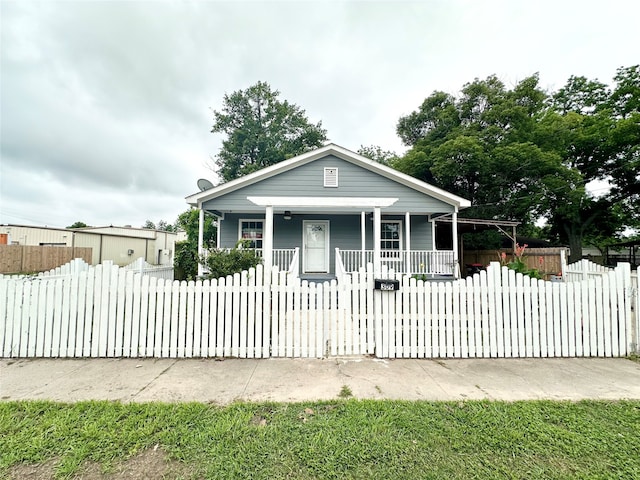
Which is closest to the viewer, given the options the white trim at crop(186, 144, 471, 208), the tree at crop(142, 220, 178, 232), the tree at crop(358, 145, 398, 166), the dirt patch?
the dirt patch

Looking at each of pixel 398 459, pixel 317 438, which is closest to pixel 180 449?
pixel 317 438

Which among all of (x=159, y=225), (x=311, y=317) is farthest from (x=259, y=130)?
(x=159, y=225)

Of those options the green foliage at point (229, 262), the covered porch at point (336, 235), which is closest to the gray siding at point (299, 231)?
the covered porch at point (336, 235)

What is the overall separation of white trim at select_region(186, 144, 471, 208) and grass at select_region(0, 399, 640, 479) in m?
8.45

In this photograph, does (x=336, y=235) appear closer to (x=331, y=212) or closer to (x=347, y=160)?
(x=331, y=212)

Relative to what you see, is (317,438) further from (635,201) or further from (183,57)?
Answer: (635,201)

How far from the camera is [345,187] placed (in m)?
10.7

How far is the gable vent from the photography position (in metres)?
10.6

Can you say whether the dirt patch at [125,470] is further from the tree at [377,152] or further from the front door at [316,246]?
the tree at [377,152]

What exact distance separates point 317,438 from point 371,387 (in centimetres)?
118

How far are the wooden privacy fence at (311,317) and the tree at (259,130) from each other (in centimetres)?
2206

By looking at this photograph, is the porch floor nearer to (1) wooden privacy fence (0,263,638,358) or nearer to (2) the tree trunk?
(1) wooden privacy fence (0,263,638,358)

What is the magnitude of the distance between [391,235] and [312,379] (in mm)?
9249

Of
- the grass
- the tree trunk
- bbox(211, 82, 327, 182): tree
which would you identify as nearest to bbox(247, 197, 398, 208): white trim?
the grass
